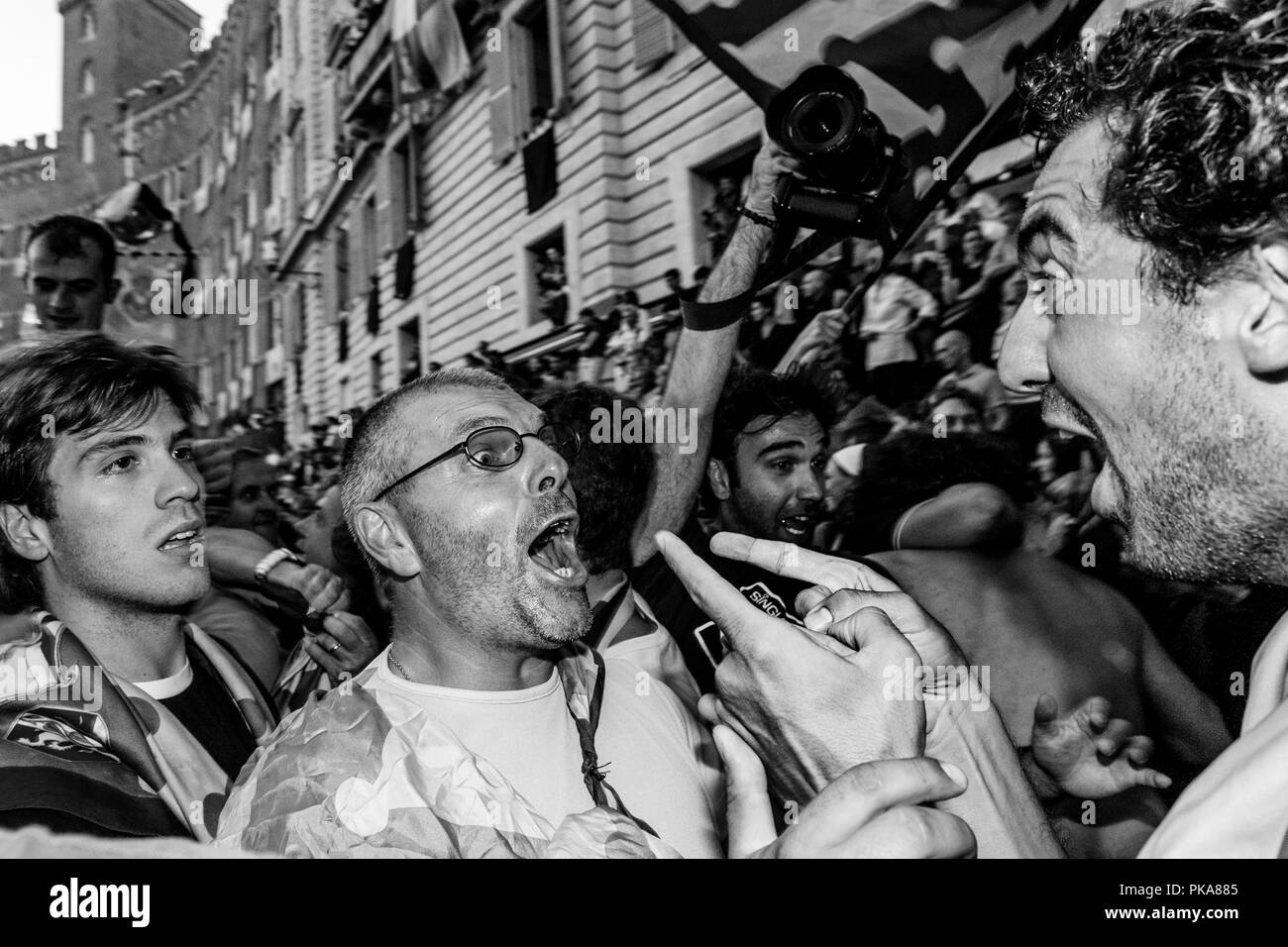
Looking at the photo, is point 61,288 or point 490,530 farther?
point 61,288

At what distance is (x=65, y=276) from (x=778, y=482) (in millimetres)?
2109

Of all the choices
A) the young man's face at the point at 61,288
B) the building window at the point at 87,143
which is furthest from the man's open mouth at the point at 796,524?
the building window at the point at 87,143

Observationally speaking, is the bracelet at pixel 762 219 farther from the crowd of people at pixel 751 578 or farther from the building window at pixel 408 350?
the building window at pixel 408 350

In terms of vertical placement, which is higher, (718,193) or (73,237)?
(718,193)

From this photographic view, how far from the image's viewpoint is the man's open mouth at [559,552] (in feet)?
5.99

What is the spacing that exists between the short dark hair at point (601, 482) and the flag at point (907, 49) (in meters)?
1.73

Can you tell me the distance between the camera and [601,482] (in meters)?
2.33

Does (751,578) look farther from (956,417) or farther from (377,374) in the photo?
(377,374)

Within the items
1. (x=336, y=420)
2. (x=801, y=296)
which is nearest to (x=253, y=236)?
(x=336, y=420)

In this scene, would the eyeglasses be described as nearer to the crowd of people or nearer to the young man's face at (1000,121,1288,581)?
the crowd of people

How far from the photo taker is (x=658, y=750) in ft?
5.62

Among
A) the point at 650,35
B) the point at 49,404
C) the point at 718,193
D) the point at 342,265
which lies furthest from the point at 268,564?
the point at 650,35

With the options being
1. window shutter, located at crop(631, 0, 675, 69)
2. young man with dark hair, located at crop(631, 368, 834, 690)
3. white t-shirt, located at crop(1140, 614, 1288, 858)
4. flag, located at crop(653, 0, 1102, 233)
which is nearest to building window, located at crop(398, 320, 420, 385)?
window shutter, located at crop(631, 0, 675, 69)
